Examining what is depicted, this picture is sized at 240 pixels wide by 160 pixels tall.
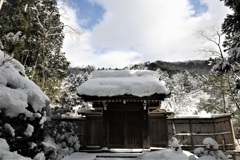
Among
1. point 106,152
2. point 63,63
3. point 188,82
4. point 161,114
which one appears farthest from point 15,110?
point 188,82

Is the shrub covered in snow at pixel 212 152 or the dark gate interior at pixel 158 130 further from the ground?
the dark gate interior at pixel 158 130

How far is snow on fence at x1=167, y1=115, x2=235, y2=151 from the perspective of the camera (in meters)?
13.9

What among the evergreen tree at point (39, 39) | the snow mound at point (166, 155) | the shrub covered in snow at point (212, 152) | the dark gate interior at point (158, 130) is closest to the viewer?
the shrub covered in snow at point (212, 152)

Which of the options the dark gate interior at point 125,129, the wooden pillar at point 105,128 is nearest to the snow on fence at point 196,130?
the dark gate interior at point 125,129

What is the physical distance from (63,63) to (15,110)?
1441 cm

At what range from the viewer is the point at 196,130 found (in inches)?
564

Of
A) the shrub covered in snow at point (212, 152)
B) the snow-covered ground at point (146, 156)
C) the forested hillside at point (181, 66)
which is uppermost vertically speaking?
the forested hillside at point (181, 66)

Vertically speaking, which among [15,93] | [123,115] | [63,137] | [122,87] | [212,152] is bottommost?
[212,152]

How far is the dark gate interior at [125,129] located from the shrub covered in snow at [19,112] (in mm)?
5221

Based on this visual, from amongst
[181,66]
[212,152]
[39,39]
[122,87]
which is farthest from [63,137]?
[181,66]

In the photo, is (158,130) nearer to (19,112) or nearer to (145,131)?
(145,131)

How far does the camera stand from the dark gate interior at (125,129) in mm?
13109

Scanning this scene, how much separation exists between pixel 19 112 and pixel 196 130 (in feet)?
35.6

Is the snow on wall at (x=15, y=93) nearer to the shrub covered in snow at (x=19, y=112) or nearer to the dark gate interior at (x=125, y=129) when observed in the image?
the shrub covered in snow at (x=19, y=112)
